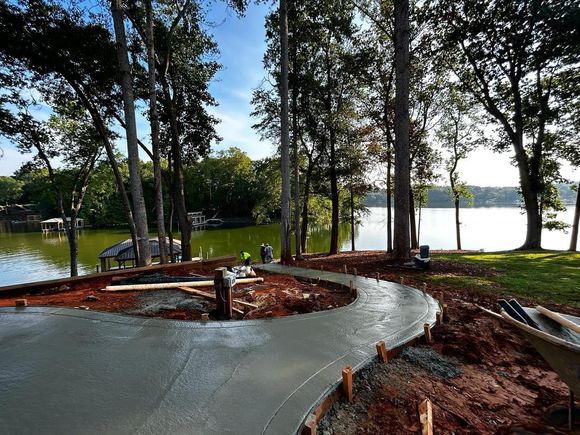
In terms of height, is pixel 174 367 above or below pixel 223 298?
below

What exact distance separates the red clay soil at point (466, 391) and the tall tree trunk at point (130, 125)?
754 cm

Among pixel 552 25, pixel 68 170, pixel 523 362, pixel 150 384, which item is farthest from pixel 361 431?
pixel 68 170

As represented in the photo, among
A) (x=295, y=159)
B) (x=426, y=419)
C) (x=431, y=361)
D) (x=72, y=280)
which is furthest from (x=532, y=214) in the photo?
(x=72, y=280)

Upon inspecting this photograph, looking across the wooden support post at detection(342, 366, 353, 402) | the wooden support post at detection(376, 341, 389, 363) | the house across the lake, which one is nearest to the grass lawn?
the wooden support post at detection(376, 341, 389, 363)

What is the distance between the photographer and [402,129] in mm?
8156

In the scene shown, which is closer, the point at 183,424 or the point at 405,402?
the point at 183,424

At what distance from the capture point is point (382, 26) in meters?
11.9

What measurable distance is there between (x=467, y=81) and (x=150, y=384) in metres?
17.0

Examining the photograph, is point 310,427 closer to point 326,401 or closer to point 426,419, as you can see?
point 326,401

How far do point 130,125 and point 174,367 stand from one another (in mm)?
7586

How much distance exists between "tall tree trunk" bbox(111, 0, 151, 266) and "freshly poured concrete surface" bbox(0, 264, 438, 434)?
3847mm

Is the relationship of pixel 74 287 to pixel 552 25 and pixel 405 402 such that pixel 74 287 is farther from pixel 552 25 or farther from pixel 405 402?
pixel 552 25

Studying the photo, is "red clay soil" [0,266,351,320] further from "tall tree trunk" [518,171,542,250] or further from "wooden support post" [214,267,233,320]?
"tall tree trunk" [518,171,542,250]

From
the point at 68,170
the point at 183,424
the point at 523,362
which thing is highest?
the point at 68,170
